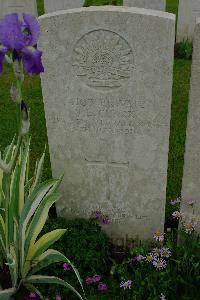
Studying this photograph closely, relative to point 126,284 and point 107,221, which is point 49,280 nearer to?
point 126,284

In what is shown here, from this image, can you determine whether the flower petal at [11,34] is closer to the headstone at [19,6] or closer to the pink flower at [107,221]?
the pink flower at [107,221]

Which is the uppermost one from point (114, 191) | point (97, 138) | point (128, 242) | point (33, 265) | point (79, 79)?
point (79, 79)

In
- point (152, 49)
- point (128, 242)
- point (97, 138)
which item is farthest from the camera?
point (128, 242)

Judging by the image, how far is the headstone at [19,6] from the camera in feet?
22.9

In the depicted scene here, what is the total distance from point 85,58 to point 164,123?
1.96 feet

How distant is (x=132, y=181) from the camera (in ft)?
9.41

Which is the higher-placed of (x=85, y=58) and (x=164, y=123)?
(x=85, y=58)

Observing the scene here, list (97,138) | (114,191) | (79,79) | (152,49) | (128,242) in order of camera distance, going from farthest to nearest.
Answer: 1. (128,242)
2. (114,191)
3. (97,138)
4. (79,79)
5. (152,49)

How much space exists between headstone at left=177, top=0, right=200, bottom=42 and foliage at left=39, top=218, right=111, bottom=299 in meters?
4.80

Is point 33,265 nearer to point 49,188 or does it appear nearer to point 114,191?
point 49,188

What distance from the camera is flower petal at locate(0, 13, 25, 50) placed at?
1683 mm

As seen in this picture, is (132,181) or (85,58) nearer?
(85,58)

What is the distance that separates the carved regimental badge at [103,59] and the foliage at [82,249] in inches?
37.9

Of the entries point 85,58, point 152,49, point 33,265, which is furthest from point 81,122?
point 33,265
